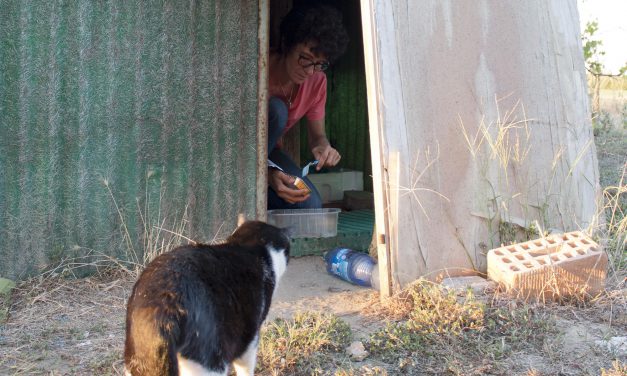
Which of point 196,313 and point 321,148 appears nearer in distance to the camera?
point 196,313

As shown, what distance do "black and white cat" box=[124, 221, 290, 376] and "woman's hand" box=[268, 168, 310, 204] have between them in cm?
193

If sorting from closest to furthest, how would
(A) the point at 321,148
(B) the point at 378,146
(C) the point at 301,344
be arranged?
(C) the point at 301,344, (B) the point at 378,146, (A) the point at 321,148

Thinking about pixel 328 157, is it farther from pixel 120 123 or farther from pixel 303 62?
pixel 120 123

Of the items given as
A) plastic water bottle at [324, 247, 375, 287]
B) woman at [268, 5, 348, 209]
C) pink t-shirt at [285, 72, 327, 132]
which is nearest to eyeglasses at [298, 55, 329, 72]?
woman at [268, 5, 348, 209]

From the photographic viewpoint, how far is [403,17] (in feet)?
12.8

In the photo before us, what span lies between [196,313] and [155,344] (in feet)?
0.60

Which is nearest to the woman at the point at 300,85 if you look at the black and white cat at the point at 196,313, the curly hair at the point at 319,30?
the curly hair at the point at 319,30

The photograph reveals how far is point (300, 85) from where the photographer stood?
16.8 feet

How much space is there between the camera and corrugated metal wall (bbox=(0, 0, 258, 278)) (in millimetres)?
4141

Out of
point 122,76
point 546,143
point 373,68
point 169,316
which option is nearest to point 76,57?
point 122,76

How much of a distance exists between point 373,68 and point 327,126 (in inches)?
128

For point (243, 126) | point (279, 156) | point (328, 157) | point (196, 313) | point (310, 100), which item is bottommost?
point (196, 313)

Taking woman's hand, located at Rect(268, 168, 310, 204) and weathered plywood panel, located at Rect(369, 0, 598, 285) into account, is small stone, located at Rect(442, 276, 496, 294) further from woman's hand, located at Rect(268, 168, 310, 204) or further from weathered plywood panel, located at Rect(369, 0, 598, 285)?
woman's hand, located at Rect(268, 168, 310, 204)

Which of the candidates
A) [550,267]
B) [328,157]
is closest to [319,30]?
[328,157]
